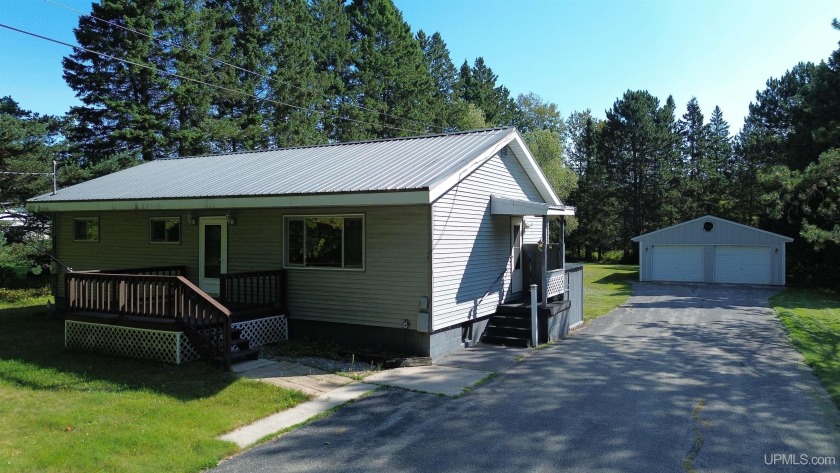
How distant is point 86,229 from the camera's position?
14.3 metres

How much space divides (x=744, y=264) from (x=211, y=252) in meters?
25.6

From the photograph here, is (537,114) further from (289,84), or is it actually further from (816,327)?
(816,327)

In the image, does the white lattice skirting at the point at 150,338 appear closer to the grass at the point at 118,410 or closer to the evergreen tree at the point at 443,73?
the grass at the point at 118,410

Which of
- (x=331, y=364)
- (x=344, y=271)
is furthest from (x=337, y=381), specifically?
(x=344, y=271)

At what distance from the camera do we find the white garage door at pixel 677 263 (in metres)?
27.8

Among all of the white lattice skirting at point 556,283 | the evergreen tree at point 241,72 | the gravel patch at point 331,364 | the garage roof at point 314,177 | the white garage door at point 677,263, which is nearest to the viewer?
the gravel patch at point 331,364

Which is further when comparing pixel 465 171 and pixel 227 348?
pixel 465 171

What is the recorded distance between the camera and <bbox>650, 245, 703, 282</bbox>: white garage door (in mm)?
27750

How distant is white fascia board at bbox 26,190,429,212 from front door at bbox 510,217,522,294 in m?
4.76

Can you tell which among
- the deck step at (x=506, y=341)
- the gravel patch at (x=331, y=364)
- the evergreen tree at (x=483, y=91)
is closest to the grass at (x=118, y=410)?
the gravel patch at (x=331, y=364)

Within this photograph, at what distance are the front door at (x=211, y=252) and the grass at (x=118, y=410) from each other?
2808 millimetres

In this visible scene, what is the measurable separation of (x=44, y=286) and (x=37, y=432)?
719 inches

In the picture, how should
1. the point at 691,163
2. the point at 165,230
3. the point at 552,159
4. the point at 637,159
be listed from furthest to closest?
the point at 691,163
the point at 637,159
the point at 552,159
the point at 165,230

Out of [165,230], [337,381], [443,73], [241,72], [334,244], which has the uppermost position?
[443,73]
